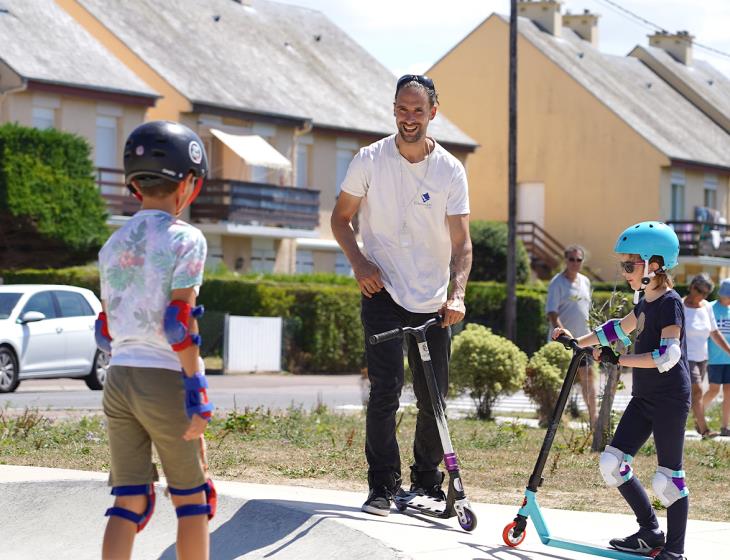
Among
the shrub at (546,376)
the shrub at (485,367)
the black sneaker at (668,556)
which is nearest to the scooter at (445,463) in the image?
the black sneaker at (668,556)

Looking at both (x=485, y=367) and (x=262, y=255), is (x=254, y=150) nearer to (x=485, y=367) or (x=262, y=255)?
(x=262, y=255)

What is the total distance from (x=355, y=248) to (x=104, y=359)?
1410cm

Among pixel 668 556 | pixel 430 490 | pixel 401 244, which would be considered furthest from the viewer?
pixel 430 490

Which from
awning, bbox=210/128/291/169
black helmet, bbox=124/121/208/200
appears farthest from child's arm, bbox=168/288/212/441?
awning, bbox=210/128/291/169

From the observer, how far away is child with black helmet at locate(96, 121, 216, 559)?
17.4ft

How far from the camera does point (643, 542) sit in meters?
6.96

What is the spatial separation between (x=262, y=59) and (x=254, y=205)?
6733 millimetres

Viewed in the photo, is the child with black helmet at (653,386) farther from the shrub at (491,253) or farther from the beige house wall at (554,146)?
the beige house wall at (554,146)

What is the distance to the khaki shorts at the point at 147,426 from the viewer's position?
210 inches

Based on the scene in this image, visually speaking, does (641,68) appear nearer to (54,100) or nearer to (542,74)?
(542,74)

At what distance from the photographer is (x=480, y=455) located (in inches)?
435

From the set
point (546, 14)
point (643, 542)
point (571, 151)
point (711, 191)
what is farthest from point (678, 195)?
point (643, 542)

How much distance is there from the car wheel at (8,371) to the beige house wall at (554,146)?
34.1 m

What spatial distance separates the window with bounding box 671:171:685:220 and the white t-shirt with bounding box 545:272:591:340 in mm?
40258
